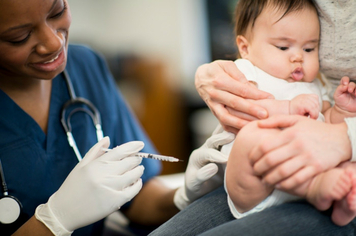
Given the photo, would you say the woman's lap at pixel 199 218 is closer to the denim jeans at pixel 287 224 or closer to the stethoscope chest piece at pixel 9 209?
the denim jeans at pixel 287 224

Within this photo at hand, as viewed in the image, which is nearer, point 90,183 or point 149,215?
point 90,183

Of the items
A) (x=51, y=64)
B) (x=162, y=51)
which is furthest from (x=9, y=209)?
(x=162, y=51)

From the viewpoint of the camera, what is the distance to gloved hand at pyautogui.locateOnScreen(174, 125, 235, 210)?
3.06 feet

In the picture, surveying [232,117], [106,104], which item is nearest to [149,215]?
[106,104]

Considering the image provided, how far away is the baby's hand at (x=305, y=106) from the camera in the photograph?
806 millimetres

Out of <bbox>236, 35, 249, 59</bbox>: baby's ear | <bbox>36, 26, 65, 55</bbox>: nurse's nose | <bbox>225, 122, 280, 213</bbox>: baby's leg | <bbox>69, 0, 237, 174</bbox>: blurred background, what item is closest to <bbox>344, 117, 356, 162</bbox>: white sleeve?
<bbox>225, 122, 280, 213</bbox>: baby's leg

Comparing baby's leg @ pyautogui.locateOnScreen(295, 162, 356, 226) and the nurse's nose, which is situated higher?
the nurse's nose

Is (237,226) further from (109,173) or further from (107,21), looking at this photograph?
(107,21)

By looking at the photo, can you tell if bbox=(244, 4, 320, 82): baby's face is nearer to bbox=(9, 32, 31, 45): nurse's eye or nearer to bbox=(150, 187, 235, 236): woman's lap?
bbox=(150, 187, 235, 236): woman's lap

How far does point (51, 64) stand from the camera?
41.1 inches

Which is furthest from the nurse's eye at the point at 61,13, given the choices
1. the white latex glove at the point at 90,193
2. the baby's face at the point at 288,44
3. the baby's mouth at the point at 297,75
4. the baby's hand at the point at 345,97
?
the baby's hand at the point at 345,97

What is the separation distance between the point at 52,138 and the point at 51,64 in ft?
0.78

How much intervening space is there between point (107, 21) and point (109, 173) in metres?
3.07

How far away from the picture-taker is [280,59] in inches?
36.4
